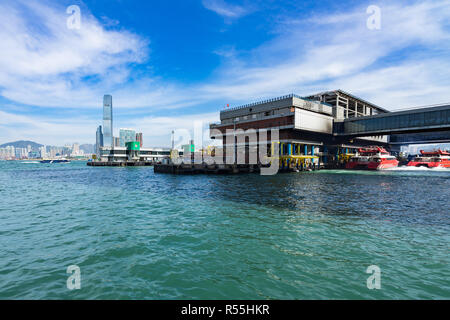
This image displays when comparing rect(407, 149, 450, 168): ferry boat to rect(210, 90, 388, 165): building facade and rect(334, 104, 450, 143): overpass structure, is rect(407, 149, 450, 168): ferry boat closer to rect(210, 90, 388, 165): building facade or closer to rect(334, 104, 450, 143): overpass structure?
rect(334, 104, 450, 143): overpass structure

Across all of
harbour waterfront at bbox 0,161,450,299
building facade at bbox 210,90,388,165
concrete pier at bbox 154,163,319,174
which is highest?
building facade at bbox 210,90,388,165

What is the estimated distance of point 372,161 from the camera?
6450cm

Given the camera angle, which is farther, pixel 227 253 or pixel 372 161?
pixel 372 161

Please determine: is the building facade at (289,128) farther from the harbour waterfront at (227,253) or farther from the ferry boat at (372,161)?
the harbour waterfront at (227,253)

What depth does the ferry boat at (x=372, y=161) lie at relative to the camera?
63.3 meters

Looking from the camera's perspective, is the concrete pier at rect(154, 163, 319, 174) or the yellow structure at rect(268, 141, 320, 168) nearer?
the concrete pier at rect(154, 163, 319, 174)

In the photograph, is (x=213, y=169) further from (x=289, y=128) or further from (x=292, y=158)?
(x=289, y=128)

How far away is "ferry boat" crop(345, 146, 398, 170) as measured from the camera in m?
63.3

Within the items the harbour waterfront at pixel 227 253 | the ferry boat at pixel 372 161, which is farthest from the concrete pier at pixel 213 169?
the ferry boat at pixel 372 161

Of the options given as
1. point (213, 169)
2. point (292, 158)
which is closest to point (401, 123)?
point (292, 158)

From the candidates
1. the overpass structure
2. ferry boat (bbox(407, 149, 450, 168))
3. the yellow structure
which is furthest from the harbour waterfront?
ferry boat (bbox(407, 149, 450, 168))

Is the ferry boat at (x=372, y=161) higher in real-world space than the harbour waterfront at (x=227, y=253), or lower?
higher

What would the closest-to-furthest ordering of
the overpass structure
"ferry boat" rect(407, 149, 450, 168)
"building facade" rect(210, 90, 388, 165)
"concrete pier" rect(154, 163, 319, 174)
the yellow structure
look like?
1. "concrete pier" rect(154, 163, 319, 174)
2. the overpass structure
3. the yellow structure
4. "building facade" rect(210, 90, 388, 165)
5. "ferry boat" rect(407, 149, 450, 168)

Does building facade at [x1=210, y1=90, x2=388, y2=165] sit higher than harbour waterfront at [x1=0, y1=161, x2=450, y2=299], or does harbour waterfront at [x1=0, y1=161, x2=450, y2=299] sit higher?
building facade at [x1=210, y1=90, x2=388, y2=165]
